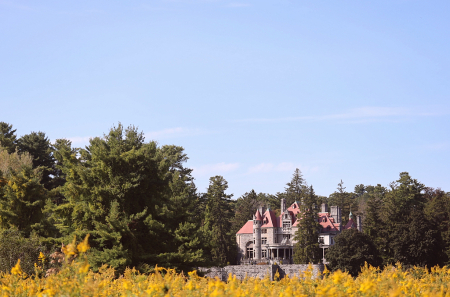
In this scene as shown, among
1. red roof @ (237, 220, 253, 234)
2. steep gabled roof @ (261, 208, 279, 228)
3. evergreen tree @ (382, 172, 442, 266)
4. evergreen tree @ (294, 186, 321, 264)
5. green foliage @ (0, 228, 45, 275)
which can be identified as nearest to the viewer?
green foliage @ (0, 228, 45, 275)

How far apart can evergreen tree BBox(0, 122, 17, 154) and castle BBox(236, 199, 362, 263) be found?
3500 centimetres

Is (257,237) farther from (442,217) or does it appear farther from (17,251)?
(17,251)

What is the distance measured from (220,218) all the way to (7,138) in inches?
1258

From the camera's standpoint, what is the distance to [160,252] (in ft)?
98.7

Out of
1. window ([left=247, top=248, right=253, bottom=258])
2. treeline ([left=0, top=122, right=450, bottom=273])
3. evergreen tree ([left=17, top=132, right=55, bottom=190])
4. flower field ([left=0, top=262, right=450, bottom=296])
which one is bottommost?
window ([left=247, top=248, right=253, bottom=258])

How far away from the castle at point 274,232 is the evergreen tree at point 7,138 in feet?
115

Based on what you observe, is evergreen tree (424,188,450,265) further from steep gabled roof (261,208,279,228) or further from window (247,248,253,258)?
window (247,248,253,258)

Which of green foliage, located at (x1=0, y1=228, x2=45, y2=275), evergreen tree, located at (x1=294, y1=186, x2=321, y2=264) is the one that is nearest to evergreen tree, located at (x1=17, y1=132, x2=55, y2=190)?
evergreen tree, located at (x1=294, y1=186, x2=321, y2=264)

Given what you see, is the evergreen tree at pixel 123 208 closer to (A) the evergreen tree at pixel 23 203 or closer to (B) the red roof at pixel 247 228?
(A) the evergreen tree at pixel 23 203

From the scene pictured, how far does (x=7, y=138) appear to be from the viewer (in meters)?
69.8

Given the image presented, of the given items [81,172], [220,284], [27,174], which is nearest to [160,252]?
[81,172]

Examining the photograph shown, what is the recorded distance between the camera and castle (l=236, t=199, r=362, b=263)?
240 feet

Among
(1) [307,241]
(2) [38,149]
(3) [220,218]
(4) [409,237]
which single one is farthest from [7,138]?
(4) [409,237]

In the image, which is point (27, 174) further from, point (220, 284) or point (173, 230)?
point (220, 284)
